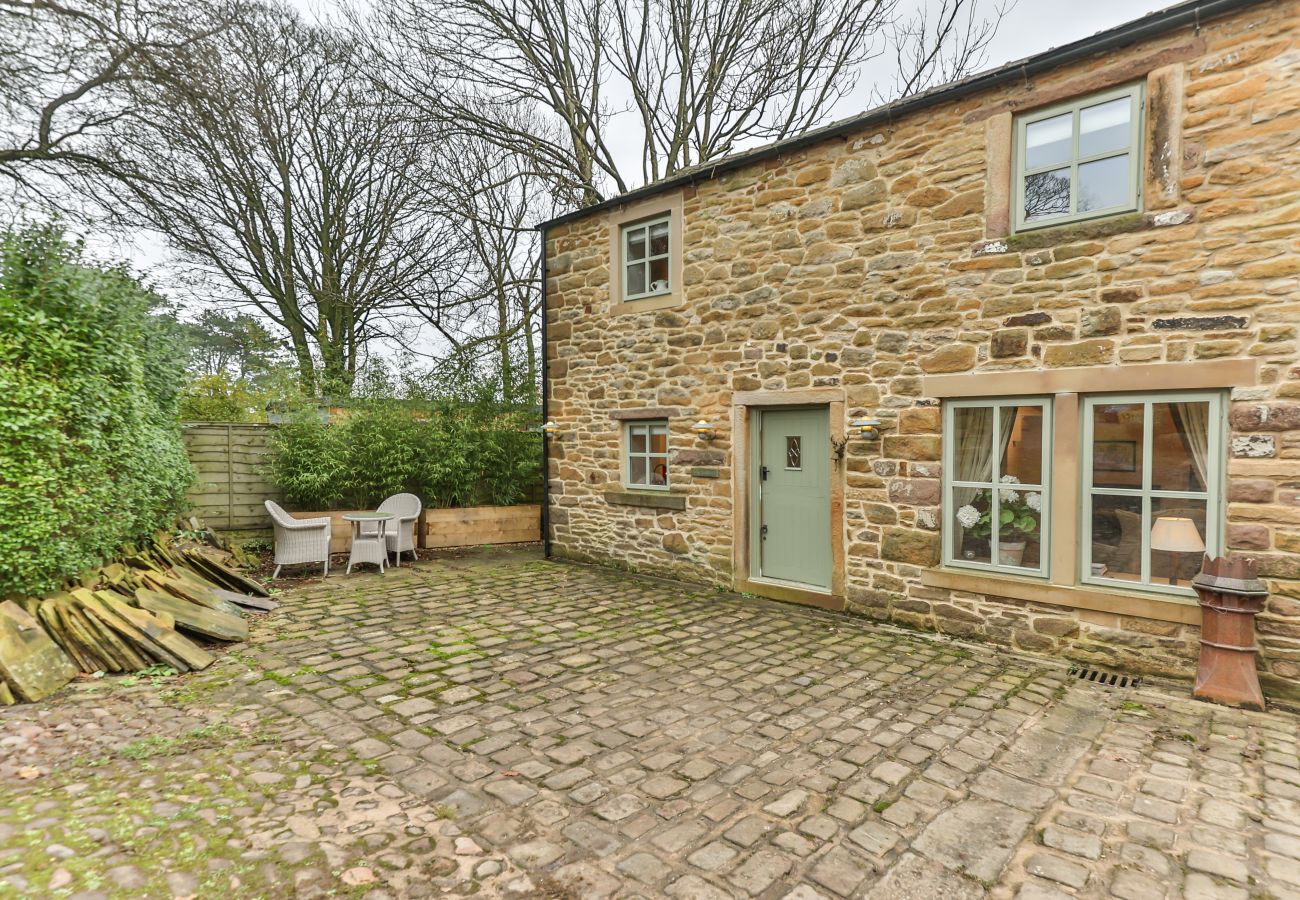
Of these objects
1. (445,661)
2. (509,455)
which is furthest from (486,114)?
(445,661)

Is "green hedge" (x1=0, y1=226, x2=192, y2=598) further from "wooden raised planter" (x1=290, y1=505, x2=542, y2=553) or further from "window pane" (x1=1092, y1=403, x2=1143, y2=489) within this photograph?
"window pane" (x1=1092, y1=403, x2=1143, y2=489)

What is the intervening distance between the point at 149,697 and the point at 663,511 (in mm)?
5103

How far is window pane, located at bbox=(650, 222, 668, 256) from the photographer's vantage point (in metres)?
7.69

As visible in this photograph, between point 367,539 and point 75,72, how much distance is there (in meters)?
7.10

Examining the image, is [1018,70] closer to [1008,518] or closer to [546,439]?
[1008,518]

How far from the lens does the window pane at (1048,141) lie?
15.9ft

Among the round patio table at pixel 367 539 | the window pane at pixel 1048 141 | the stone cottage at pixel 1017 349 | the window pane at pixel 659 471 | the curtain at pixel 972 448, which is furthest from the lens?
the round patio table at pixel 367 539

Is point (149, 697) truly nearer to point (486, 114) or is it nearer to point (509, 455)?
point (509, 455)

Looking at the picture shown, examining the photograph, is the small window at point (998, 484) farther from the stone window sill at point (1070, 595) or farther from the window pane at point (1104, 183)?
the window pane at point (1104, 183)

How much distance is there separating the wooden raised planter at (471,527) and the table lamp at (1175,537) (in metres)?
8.24

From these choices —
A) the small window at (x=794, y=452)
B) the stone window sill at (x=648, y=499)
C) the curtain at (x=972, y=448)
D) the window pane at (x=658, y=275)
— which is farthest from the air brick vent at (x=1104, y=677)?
the window pane at (x=658, y=275)

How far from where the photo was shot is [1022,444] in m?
5.07

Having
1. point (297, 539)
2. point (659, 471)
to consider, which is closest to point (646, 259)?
point (659, 471)

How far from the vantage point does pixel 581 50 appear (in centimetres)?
1181
